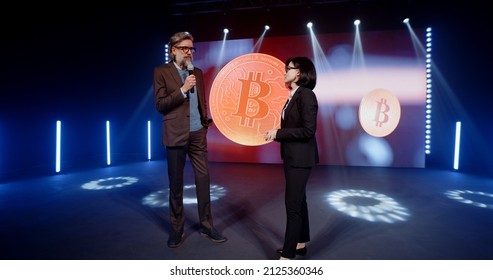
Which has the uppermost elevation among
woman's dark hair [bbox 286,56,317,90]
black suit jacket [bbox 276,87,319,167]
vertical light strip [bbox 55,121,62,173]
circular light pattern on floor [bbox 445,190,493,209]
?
woman's dark hair [bbox 286,56,317,90]

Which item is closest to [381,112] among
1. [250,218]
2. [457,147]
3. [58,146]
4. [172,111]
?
[457,147]

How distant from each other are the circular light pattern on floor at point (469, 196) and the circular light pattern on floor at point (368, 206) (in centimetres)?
82

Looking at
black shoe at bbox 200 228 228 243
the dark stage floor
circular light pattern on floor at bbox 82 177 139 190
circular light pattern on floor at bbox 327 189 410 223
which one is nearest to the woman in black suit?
the dark stage floor

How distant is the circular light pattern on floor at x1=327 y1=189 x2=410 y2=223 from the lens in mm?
2938

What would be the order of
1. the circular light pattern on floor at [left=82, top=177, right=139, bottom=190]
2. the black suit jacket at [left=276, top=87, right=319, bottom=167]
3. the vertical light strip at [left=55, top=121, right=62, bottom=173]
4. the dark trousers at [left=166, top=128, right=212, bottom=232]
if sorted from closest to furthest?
the black suit jacket at [left=276, top=87, right=319, bottom=167]
the dark trousers at [left=166, top=128, right=212, bottom=232]
the circular light pattern on floor at [left=82, top=177, right=139, bottom=190]
the vertical light strip at [left=55, top=121, right=62, bottom=173]

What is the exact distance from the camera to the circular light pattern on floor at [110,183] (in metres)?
4.13

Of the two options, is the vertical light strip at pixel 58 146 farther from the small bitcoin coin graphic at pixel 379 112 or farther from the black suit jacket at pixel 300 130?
the small bitcoin coin graphic at pixel 379 112

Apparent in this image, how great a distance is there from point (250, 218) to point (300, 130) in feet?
4.84

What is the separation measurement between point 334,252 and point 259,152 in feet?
13.2

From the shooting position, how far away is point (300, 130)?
1.74m

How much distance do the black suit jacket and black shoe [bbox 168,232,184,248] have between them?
→ 1.09 meters

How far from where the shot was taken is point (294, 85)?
1876mm

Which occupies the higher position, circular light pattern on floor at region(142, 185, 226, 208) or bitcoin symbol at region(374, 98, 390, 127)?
bitcoin symbol at region(374, 98, 390, 127)

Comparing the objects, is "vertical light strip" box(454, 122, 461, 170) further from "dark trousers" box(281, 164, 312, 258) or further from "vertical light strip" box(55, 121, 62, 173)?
"vertical light strip" box(55, 121, 62, 173)
